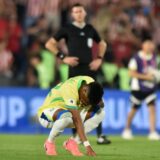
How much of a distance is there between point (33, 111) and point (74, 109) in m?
8.32

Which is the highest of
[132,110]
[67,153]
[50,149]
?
[50,149]

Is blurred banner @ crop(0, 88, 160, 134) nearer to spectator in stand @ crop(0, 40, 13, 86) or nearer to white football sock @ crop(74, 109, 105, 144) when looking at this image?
spectator in stand @ crop(0, 40, 13, 86)

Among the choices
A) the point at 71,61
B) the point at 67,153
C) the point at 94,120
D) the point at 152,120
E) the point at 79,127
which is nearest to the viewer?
the point at 79,127

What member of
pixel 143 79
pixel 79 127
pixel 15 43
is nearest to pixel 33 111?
pixel 15 43

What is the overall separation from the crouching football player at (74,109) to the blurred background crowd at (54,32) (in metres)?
8.53

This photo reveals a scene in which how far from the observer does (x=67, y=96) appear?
10.8m

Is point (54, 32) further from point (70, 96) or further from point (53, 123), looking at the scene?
point (70, 96)

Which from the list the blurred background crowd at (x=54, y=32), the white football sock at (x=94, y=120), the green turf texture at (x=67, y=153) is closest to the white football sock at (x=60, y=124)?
the green turf texture at (x=67, y=153)

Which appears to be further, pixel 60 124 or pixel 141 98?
pixel 141 98

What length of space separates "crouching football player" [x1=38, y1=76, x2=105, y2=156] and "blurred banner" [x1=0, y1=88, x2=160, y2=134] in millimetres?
7382

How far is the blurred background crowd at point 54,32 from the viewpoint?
20281 mm

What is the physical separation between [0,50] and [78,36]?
22.6ft

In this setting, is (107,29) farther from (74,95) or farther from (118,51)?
(74,95)

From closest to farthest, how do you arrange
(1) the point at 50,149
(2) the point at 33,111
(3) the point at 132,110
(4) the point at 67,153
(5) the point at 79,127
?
(5) the point at 79,127 < (1) the point at 50,149 < (4) the point at 67,153 < (3) the point at 132,110 < (2) the point at 33,111
